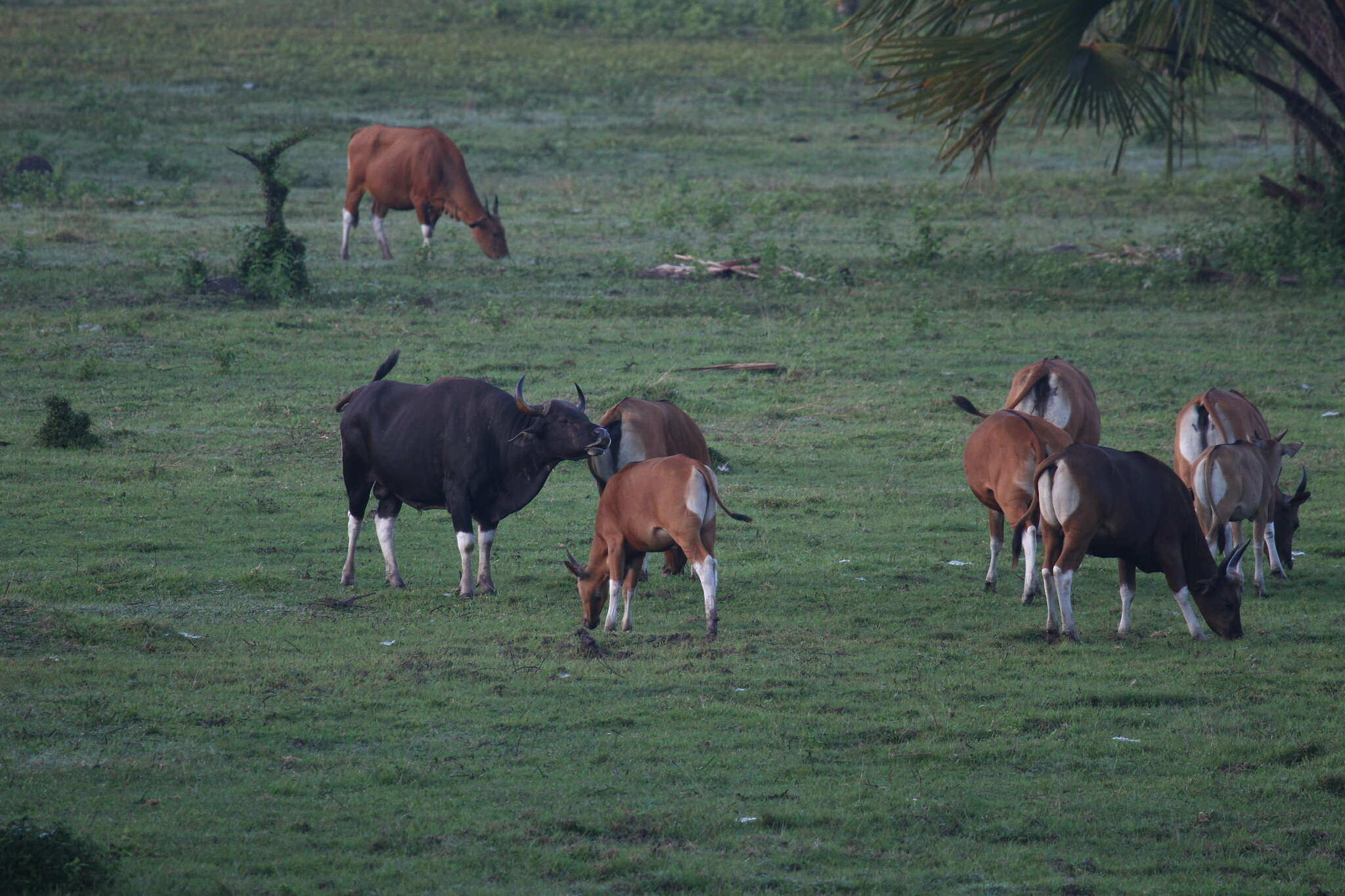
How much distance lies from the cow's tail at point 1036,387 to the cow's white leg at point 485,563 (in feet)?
Answer: 13.7

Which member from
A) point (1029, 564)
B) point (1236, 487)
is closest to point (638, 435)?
point (1029, 564)

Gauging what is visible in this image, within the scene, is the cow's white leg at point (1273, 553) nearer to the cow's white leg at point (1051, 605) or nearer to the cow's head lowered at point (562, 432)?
the cow's white leg at point (1051, 605)

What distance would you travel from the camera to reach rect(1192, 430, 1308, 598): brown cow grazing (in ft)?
34.0

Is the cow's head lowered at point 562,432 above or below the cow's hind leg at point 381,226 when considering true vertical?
below

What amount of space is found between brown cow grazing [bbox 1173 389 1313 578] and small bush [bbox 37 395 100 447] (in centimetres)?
919

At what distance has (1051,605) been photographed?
369 inches

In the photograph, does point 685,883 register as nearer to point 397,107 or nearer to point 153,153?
point 153,153

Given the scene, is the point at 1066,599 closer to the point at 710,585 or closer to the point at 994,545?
the point at 994,545

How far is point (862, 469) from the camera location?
46.2 ft

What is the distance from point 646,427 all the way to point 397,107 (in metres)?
26.6

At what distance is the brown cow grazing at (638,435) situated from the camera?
35.1ft

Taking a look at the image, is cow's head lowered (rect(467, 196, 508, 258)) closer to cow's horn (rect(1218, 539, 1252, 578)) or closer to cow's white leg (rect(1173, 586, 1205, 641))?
cow's horn (rect(1218, 539, 1252, 578))

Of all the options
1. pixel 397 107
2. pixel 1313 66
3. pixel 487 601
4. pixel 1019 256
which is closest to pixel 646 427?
pixel 487 601

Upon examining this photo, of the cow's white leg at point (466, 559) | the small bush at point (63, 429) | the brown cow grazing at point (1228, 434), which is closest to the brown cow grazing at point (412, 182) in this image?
the small bush at point (63, 429)
